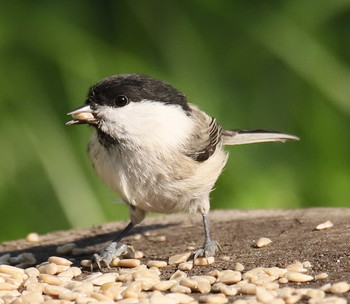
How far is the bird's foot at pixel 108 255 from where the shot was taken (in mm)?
2551

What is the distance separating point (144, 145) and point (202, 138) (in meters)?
0.31

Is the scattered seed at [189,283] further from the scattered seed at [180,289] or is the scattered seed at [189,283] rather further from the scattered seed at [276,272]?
the scattered seed at [276,272]

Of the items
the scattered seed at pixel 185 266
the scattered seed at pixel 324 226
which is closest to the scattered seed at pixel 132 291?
the scattered seed at pixel 185 266

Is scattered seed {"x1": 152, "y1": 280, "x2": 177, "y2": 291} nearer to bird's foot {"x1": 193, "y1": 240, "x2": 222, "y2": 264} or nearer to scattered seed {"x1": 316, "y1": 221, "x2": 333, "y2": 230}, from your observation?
bird's foot {"x1": 193, "y1": 240, "x2": 222, "y2": 264}

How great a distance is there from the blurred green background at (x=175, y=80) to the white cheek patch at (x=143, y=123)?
4.05 ft

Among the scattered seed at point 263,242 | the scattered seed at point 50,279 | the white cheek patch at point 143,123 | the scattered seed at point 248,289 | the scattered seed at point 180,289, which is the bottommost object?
the scattered seed at point 248,289

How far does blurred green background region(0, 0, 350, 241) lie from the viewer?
12.5 feet

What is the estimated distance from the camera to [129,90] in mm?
2512

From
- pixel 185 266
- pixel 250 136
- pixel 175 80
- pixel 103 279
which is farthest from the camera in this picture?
pixel 175 80

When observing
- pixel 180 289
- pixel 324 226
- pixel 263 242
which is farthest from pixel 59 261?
pixel 324 226

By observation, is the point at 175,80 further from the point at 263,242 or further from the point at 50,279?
the point at 50,279

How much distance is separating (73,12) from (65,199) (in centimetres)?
88

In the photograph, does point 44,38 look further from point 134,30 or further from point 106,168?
point 106,168

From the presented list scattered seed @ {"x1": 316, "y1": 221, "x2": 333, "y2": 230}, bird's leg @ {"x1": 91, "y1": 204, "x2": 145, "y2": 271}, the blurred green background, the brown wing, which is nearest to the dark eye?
the brown wing
